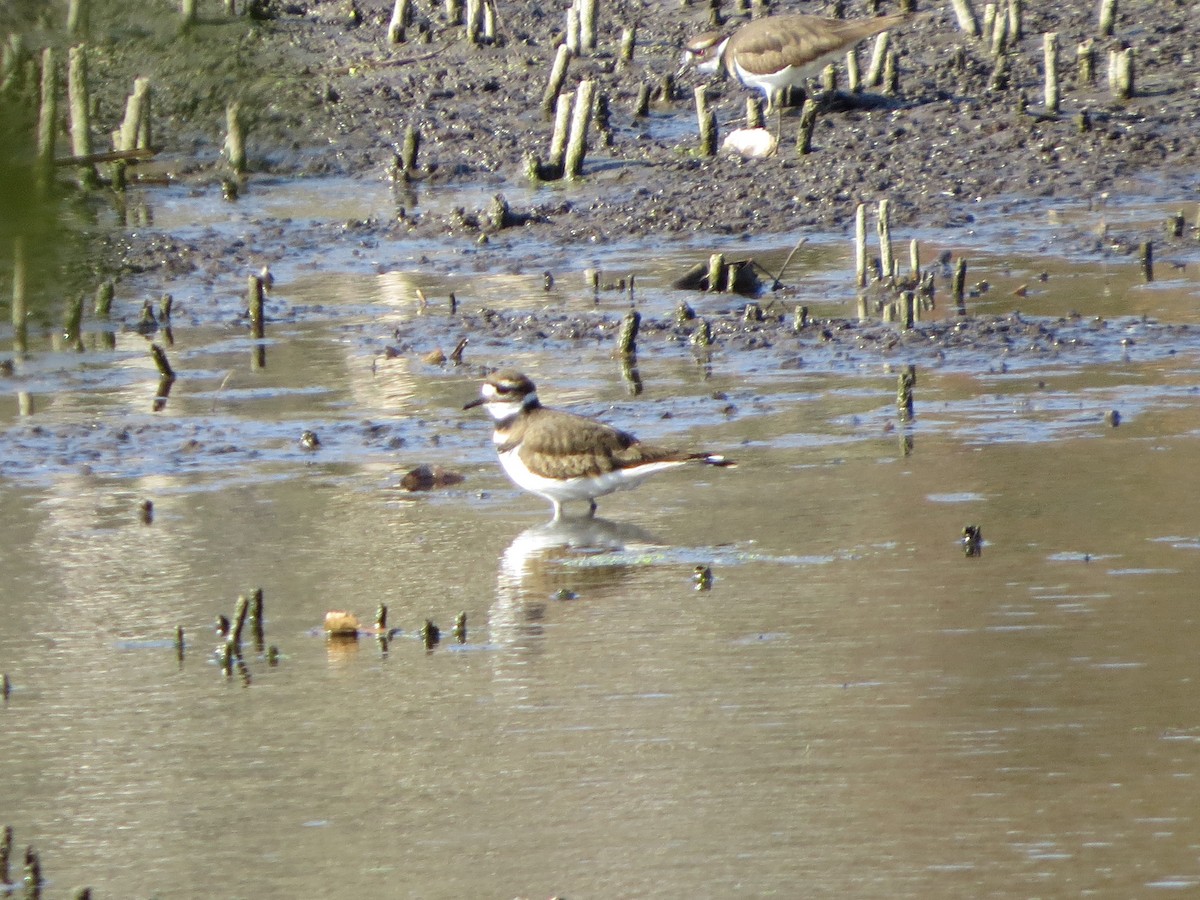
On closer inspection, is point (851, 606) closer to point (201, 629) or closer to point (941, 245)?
point (201, 629)

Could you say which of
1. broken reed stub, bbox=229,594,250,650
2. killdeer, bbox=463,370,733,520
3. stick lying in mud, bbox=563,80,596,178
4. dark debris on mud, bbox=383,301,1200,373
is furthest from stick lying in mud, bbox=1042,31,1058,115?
broken reed stub, bbox=229,594,250,650

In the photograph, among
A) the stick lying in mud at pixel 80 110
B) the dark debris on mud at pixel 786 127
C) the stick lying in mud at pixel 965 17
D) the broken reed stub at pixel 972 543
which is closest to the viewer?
the stick lying in mud at pixel 80 110

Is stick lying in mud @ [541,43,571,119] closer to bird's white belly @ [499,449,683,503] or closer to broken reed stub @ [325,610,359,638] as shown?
bird's white belly @ [499,449,683,503]

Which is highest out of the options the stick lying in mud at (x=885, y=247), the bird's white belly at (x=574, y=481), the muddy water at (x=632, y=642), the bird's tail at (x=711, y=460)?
the stick lying in mud at (x=885, y=247)

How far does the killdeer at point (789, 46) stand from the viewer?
15086 millimetres

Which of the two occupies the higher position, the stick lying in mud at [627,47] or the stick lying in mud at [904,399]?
the stick lying in mud at [627,47]

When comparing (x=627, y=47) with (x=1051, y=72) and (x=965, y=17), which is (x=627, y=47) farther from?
(x=1051, y=72)

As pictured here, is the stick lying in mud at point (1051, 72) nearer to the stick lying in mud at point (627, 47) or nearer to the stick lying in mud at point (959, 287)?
the stick lying in mud at point (627, 47)

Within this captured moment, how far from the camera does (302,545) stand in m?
7.64

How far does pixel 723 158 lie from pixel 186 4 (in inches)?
508

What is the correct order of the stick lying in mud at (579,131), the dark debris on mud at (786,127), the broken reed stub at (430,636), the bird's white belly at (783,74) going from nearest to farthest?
the broken reed stub at (430,636) → the dark debris on mud at (786,127) → the stick lying in mud at (579,131) → the bird's white belly at (783,74)

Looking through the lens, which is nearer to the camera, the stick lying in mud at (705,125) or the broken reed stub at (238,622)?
the broken reed stub at (238,622)

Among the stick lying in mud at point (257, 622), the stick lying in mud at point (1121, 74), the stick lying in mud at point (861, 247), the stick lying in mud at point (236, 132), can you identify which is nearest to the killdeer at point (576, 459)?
the stick lying in mud at point (257, 622)

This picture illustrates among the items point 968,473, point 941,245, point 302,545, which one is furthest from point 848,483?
point 941,245
